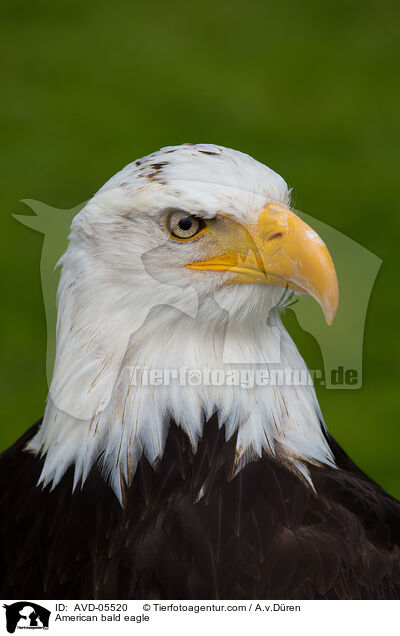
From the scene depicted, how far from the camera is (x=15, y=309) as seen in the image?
4086 millimetres

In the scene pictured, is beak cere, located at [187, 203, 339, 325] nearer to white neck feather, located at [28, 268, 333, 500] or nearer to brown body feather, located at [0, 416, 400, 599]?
white neck feather, located at [28, 268, 333, 500]

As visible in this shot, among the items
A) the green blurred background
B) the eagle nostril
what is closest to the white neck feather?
the eagle nostril

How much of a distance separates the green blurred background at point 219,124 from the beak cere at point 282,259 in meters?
1.35

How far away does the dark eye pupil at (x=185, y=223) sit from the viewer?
66.8 inches

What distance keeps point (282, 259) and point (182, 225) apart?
0.66 ft

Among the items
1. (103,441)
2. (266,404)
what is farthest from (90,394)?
(266,404)

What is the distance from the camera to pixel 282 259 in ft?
5.53

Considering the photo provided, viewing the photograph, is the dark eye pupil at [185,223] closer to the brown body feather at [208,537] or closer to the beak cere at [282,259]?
the beak cere at [282,259]

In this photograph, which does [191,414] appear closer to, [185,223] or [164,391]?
[164,391]

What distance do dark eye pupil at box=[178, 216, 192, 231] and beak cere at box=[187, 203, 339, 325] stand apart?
67 mm

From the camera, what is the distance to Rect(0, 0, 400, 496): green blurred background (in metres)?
3.05

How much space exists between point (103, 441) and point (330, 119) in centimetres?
220
